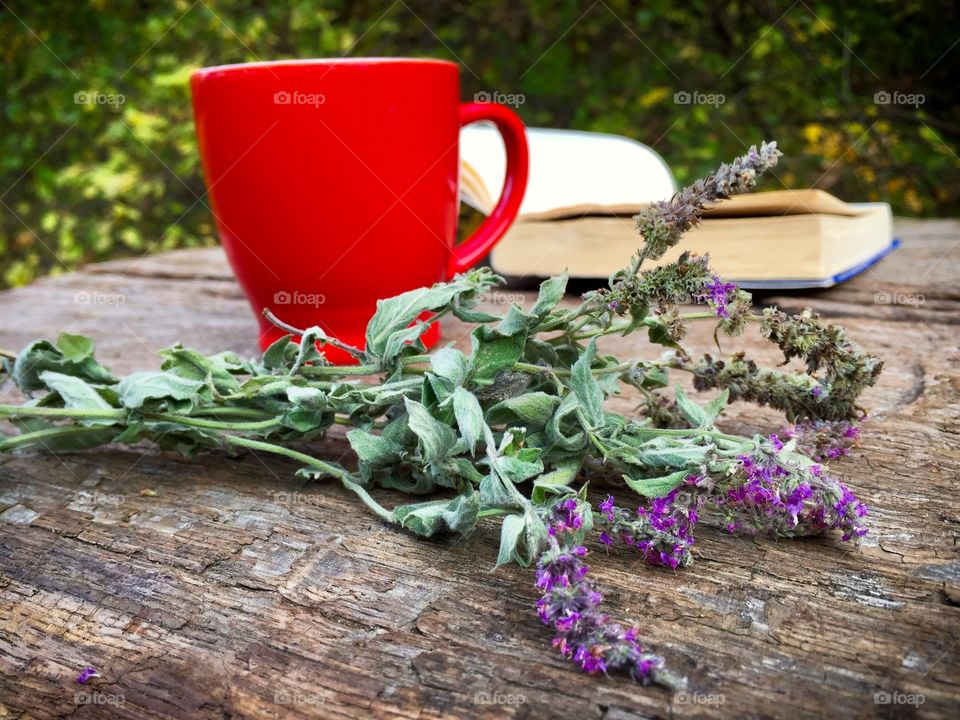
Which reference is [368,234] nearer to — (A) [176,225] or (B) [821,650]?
(B) [821,650]

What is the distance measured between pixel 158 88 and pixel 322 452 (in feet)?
7.48

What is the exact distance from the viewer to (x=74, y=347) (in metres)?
0.68

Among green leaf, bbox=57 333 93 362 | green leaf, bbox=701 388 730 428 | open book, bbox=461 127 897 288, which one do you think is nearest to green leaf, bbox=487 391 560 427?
green leaf, bbox=701 388 730 428

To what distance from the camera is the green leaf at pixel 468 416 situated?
1.62ft

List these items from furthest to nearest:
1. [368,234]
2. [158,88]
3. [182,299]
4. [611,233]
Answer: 1. [158,88]
2. [182,299]
3. [611,233]
4. [368,234]

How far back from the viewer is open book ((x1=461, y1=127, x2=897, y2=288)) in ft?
3.21

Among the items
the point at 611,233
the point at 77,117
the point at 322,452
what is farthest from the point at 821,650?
the point at 77,117

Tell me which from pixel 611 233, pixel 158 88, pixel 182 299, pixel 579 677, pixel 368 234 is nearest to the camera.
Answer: pixel 579 677

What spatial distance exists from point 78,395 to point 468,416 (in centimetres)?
31

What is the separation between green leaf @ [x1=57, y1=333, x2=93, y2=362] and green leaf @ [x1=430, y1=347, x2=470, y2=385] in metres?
0.30

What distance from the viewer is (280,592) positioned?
47cm

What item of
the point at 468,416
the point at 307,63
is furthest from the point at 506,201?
the point at 468,416

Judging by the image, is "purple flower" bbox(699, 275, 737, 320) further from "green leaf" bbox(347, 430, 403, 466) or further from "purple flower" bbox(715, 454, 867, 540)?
"green leaf" bbox(347, 430, 403, 466)

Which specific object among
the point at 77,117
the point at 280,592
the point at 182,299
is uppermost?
the point at 77,117
